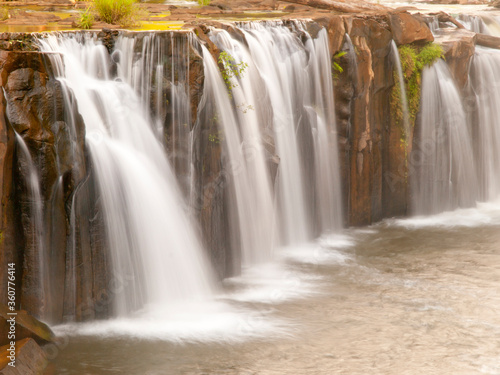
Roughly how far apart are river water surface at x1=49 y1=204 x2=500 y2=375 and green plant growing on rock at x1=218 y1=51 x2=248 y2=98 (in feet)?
8.60

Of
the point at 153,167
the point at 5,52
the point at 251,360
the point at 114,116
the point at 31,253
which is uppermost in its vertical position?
the point at 5,52

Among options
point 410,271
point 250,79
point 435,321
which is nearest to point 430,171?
point 410,271

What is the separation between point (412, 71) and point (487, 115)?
2.15 meters

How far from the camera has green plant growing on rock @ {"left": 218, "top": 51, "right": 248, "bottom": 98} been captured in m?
8.88

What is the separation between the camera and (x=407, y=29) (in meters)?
11.7

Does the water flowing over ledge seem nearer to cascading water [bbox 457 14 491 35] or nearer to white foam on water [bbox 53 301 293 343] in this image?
white foam on water [bbox 53 301 293 343]

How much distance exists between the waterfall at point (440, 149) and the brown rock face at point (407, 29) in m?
0.59

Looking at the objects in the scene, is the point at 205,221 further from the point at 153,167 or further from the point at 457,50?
the point at 457,50

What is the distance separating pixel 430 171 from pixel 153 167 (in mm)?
6258

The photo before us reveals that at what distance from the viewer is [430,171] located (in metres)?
12.3

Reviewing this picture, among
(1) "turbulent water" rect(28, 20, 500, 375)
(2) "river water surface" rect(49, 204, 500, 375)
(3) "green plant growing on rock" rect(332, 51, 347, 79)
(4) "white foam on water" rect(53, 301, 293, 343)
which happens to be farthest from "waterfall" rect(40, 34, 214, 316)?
(3) "green plant growing on rock" rect(332, 51, 347, 79)

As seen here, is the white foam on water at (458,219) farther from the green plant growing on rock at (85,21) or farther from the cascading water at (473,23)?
the green plant growing on rock at (85,21)

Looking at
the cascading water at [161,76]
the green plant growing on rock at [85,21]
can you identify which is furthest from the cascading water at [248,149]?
the green plant growing on rock at [85,21]

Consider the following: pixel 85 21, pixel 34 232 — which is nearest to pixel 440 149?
pixel 85 21
